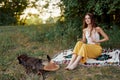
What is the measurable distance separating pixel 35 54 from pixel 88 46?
171cm

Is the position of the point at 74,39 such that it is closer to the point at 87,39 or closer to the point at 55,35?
the point at 55,35

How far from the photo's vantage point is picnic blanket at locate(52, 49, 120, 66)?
25.7 ft

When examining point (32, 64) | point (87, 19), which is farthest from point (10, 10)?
point (32, 64)

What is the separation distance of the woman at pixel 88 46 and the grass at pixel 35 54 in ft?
0.66

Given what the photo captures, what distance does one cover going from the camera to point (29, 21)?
70.3 feet

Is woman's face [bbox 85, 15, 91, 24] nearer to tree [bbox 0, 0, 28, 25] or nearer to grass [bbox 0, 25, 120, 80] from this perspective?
grass [bbox 0, 25, 120, 80]

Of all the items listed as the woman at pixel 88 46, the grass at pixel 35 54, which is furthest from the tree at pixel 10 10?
the woman at pixel 88 46

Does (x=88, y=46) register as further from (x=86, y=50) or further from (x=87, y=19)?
(x=87, y=19)

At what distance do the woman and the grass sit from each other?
7.9 inches

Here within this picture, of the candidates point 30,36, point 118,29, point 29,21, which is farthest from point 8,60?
point 29,21

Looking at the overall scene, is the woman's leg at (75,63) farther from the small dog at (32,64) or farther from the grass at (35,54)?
the small dog at (32,64)

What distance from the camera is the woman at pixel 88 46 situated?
7.65m

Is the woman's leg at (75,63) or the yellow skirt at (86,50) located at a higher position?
the yellow skirt at (86,50)

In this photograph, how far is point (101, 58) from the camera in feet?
26.5
